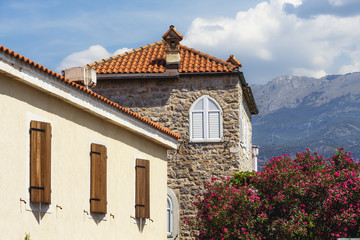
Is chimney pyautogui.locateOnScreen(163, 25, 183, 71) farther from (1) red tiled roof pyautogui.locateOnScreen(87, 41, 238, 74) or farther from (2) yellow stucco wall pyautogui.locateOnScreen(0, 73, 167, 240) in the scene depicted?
(2) yellow stucco wall pyautogui.locateOnScreen(0, 73, 167, 240)

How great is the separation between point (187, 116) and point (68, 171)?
15.0 meters

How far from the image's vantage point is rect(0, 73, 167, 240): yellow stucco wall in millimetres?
12375

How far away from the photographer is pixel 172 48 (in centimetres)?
2988

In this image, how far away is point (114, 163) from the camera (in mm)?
17453

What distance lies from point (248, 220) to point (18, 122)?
38.2 ft

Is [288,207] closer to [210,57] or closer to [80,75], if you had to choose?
[80,75]

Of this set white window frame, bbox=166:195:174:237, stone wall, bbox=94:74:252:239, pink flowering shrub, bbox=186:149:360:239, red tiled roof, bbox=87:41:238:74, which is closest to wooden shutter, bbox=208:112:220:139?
stone wall, bbox=94:74:252:239

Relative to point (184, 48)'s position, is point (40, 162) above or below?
below

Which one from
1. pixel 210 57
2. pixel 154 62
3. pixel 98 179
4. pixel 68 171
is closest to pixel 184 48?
pixel 210 57

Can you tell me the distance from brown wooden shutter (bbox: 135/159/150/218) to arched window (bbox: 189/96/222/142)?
32.9 ft

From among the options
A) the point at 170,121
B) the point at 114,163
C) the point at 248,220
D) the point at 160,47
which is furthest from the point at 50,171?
the point at 160,47

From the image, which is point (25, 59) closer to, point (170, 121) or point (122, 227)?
point (122, 227)

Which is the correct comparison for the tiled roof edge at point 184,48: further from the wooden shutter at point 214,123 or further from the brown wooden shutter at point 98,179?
the brown wooden shutter at point 98,179

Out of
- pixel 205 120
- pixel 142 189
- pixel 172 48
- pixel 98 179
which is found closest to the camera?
pixel 98 179
